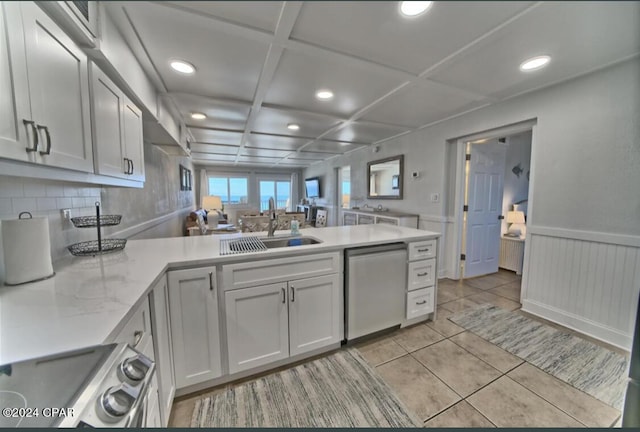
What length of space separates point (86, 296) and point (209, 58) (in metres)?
1.56

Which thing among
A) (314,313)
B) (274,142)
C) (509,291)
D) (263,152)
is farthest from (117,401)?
(263,152)

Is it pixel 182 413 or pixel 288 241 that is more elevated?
pixel 288 241

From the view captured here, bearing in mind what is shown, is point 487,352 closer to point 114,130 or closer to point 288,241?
point 288,241

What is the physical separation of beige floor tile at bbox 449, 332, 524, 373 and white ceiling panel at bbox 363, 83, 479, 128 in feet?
7.22

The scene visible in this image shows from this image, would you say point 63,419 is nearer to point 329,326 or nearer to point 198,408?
point 198,408

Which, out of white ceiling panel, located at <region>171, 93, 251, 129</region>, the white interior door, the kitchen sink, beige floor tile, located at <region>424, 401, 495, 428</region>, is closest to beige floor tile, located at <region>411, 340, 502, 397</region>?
beige floor tile, located at <region>424, 401, 495, 428</region>

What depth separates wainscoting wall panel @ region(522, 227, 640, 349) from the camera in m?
1.75

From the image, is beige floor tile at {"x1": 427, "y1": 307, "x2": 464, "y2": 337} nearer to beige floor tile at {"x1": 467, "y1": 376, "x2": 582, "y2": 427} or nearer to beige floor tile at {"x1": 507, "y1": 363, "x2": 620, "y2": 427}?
beige floor tile at {"x1": 507, "y1": 363, "x2": 620, "y2": 427}

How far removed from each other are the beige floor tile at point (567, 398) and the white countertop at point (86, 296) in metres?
1.53

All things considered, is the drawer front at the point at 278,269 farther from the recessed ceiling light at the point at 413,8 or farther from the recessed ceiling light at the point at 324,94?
the recessed ceiling light at the point at 324,94

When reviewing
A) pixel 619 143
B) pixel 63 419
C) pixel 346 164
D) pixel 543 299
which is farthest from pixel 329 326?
pixel 346 164

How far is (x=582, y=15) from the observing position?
0.43 meters

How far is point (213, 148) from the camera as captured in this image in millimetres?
4758

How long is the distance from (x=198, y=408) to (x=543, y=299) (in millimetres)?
3077
